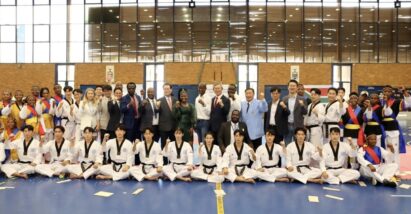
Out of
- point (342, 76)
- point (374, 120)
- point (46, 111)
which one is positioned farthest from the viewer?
point (342, 76)

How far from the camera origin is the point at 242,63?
25812 millimetres

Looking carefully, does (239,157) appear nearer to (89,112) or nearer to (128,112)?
(128,112)

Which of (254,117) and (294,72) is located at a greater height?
(294,72)

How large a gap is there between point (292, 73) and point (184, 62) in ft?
24.0

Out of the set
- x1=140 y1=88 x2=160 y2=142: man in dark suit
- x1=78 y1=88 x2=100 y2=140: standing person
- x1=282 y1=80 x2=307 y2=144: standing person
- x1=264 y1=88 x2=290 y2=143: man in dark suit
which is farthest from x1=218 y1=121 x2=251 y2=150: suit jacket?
x1=78 y1=88 x2=100 y2=140: standing person

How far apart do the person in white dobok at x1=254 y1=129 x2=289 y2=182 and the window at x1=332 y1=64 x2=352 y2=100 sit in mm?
19344

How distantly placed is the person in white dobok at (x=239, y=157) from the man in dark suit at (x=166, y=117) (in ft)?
4.51

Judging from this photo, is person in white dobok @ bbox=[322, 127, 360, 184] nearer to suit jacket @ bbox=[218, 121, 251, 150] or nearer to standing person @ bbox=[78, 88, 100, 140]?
suit jacket @ bbox=[218, 121, 251, 150]

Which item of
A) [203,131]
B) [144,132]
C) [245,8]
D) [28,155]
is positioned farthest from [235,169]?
[245,8]

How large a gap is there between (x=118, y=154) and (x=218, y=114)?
2.27 metres

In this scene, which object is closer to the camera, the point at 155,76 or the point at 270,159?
the point at 270,159

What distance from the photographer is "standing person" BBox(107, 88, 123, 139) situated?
8.23 m

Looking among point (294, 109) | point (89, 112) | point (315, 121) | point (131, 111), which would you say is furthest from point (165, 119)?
point (315, 121)

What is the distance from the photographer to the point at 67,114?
878 cm
